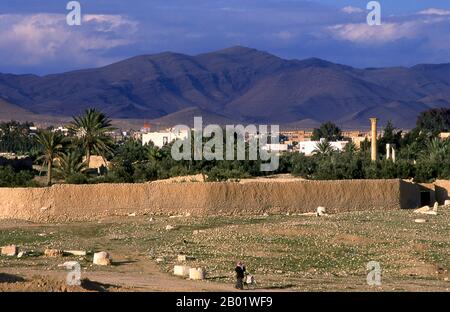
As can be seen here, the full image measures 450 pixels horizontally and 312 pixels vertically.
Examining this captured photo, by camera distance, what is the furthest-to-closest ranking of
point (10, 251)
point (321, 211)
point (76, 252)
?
point (321, 211) < point (76, 252) < point (10, 251)

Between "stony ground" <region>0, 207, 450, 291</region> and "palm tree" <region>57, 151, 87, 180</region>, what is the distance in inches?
608

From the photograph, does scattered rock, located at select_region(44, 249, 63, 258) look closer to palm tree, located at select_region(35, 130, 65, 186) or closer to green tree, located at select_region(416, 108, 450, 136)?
palm tree, located at select_region(35, 130, 65, 186)

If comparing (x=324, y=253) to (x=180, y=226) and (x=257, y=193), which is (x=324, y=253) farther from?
(x=257, y=193)

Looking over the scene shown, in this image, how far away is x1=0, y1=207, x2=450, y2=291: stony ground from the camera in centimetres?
2342

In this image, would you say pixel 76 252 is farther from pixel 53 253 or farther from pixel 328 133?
pixel 328 133

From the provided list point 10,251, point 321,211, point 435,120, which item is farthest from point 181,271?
point 435,120

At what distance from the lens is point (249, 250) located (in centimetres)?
3008

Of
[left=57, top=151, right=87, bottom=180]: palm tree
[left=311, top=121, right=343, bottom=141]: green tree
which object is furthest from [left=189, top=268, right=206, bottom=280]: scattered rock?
[left=311, top=121, right=343, bottom=141]: green tree

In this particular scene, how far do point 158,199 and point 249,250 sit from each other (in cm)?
1183

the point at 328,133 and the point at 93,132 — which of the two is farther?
the point at 328,133

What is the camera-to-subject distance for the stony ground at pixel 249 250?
2342 centimetres

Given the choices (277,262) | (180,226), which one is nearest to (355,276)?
(277,262)

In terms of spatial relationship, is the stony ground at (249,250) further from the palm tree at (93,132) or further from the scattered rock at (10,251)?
the palm tree at (93,132)
